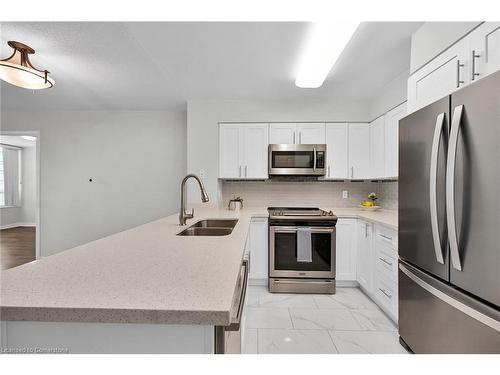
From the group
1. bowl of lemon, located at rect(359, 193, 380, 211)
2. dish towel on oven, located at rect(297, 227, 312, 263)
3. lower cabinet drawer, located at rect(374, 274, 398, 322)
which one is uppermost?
bowl of lemon, located at rect(359, 193, 380, 211)

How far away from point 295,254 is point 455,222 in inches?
78.4

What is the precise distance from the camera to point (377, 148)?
3.33 meters

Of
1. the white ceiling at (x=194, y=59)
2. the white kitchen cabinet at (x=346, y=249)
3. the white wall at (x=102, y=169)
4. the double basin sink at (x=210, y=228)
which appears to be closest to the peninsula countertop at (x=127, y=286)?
the double basin sink at (x=210, y=228)

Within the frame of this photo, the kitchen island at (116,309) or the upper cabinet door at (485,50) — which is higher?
the upper cabinet door at (485,50)

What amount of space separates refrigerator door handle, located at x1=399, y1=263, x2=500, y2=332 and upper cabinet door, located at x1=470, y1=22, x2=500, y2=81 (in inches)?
45.1

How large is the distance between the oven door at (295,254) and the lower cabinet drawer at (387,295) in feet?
1.79

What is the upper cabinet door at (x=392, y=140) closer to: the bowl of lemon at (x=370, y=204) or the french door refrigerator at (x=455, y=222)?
the bowl of lemon at (x=370, y=204)

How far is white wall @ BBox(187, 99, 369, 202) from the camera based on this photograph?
3592 mm

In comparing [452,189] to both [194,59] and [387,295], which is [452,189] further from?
[194,59]

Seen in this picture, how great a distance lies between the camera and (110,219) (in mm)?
4328

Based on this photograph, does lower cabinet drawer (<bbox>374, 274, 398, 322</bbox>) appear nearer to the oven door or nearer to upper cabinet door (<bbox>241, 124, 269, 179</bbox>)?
the oven door

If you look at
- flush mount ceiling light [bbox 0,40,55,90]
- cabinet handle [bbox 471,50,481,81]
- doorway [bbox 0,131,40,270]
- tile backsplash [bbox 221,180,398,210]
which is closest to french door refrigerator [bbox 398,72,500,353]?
cabinet handle [bbox 471,50,481,81]

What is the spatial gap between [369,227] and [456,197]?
1645mm

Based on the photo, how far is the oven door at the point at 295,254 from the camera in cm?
309
